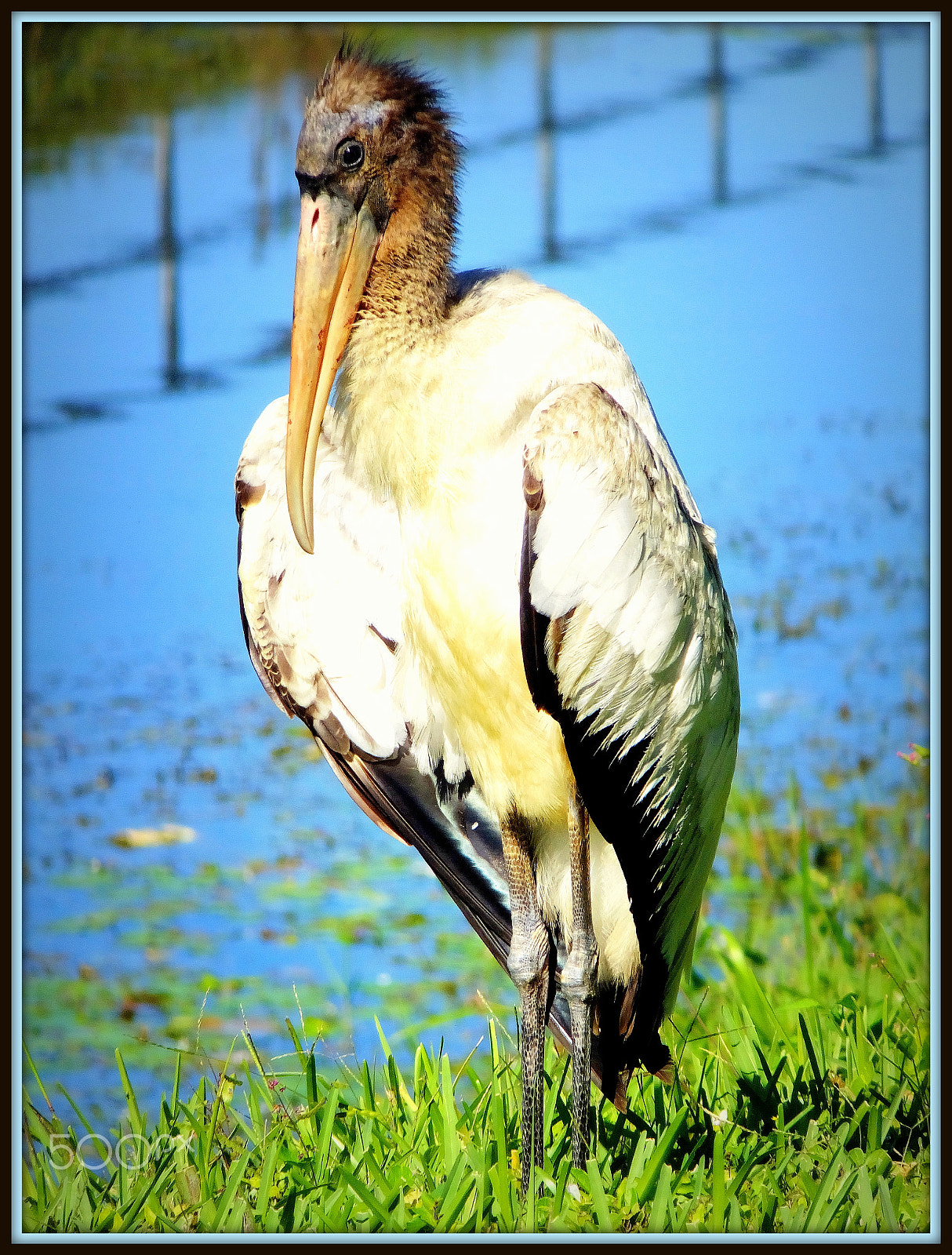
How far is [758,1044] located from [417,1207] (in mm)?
852

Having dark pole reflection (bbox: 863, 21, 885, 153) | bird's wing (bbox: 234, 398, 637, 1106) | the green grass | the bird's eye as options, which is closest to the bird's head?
the bird's eye

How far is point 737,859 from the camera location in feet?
11.6

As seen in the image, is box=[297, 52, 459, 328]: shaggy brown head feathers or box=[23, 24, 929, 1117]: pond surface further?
box=[23, 24, 929, 1117]: pond surface

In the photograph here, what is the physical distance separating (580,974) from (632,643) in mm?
630

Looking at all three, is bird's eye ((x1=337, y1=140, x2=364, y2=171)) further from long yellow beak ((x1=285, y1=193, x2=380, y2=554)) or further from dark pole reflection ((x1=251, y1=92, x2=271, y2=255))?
dark pole reflection ((x1=251, y1=92, x2=271, y2=255))

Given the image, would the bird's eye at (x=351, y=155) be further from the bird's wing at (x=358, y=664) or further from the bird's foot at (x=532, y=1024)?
the bird's foot at (x=532, y=1024)

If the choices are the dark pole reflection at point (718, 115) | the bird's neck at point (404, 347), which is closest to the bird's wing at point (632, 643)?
the bird's neck at point (404, 347)

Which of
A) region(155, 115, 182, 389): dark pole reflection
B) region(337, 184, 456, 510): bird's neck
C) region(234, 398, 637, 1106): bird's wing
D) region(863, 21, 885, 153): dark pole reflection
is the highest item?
region(863, 21, 885, 153): dark pole reflection

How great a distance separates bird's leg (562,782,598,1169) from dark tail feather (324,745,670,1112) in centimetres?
15

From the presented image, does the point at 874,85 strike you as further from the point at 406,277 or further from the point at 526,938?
the point at 526,938

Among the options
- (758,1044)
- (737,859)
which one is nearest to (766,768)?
Answer: (737,859)

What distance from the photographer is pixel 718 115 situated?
233 centimetres

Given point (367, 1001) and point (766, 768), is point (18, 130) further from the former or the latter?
point (766, 768)

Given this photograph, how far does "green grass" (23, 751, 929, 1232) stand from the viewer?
2.02 metres
